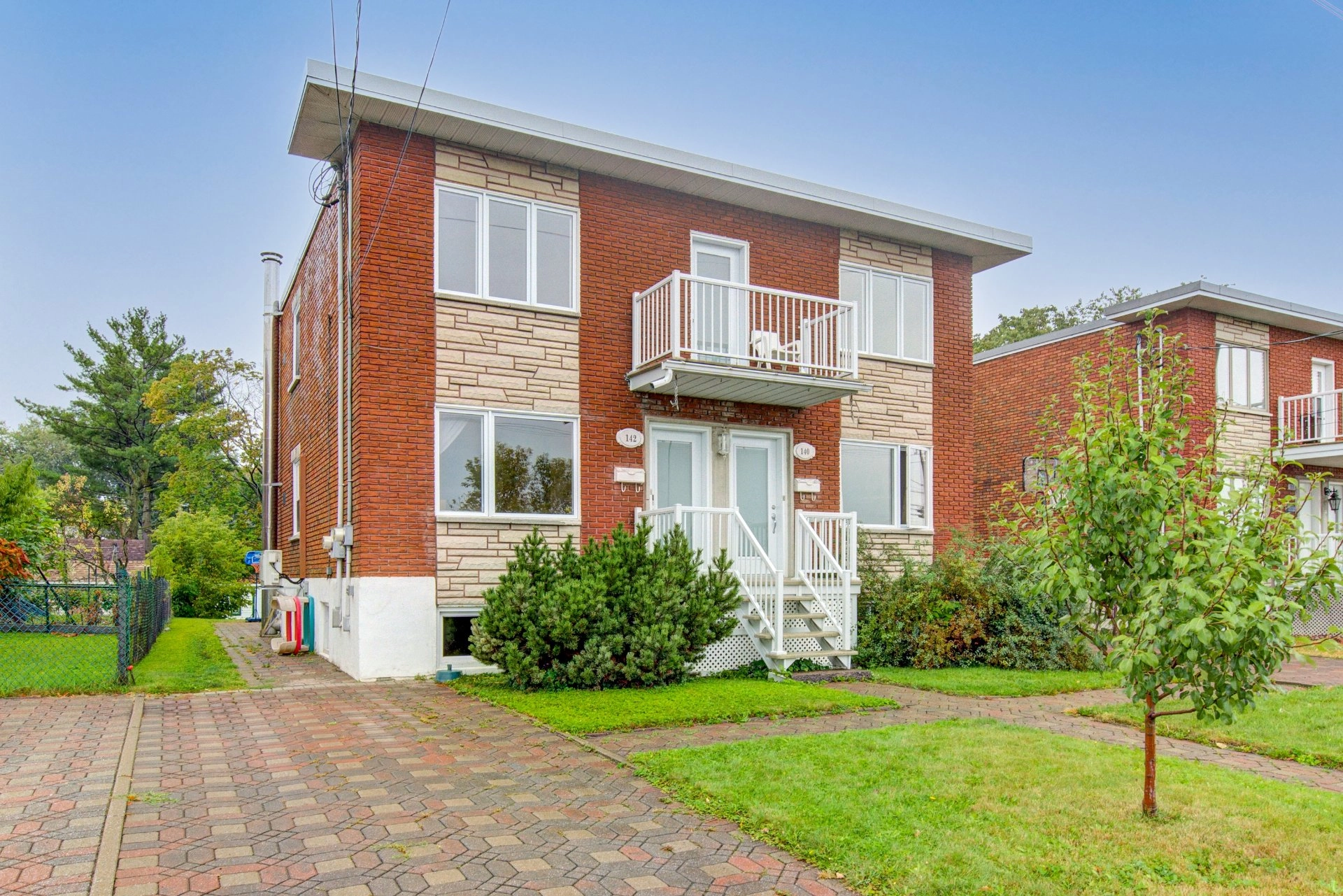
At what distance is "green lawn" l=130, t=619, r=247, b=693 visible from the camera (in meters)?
10.1

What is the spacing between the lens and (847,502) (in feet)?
48.3

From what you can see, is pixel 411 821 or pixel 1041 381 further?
pixel 1041 381

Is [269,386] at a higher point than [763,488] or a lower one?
higher

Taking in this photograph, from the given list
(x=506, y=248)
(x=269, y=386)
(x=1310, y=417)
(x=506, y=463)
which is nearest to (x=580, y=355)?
(x=506, y=248)

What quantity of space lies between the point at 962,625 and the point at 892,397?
159 inches

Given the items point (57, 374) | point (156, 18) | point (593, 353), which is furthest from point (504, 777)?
point (57, 374)

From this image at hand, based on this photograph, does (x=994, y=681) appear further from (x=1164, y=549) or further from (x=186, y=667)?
(x=186, y=667)

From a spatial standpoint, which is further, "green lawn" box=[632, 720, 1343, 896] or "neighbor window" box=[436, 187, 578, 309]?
"neighbor window" box=[436, 187, 578, 309]

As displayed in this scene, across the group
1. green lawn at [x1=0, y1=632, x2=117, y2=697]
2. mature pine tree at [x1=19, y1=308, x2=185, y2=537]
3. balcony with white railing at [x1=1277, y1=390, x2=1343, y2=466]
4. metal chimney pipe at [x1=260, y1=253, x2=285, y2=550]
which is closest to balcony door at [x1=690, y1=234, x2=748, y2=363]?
green lawn at [x1=0, y1=632, x2=117, y2=697]

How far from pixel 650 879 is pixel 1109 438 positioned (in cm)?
323

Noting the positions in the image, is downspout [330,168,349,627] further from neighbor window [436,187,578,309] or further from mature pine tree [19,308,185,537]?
mature pine tree [19,308,185,537]

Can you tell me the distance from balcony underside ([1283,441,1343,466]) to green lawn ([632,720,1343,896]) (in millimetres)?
15956

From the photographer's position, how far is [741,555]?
43.4 feet

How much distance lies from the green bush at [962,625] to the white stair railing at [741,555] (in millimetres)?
1532
